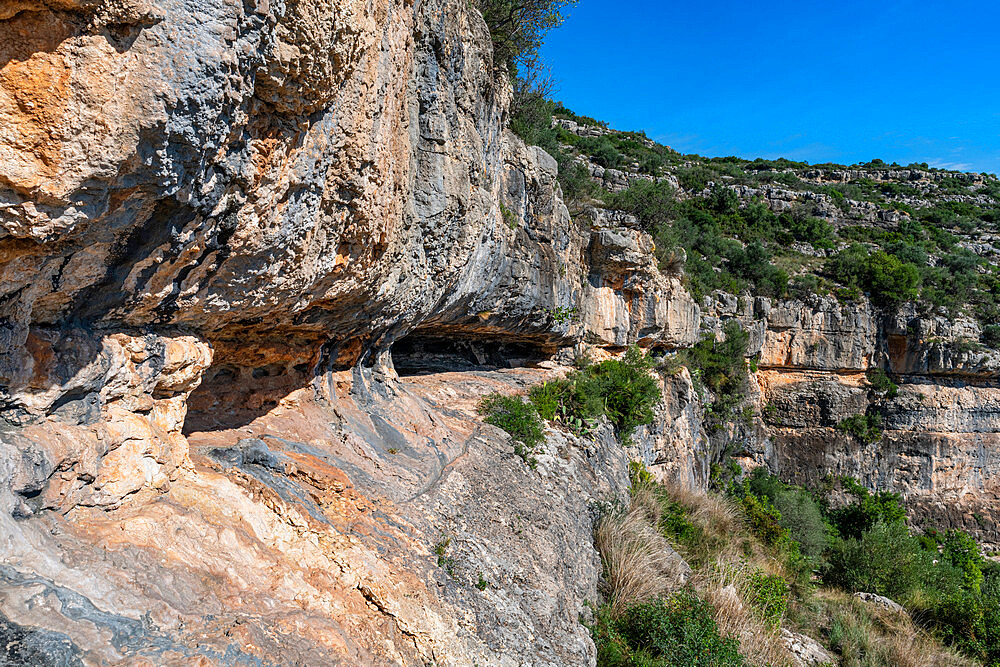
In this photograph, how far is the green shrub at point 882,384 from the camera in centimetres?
1789

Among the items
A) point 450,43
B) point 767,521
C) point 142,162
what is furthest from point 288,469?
point 767,521

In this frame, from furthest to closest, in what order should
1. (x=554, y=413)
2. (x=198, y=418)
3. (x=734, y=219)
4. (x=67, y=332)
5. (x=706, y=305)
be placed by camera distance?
1. (x=734, y=219)
2. (x=706, y=305)
3. (x=554, y=413)
4. (x=198, y=418)
5. (x=67, y=332)

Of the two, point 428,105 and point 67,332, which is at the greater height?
point 428,105

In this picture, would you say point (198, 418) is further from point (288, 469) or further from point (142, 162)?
point (142, 162)

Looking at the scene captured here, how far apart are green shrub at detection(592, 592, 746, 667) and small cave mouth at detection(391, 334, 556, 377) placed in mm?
5248

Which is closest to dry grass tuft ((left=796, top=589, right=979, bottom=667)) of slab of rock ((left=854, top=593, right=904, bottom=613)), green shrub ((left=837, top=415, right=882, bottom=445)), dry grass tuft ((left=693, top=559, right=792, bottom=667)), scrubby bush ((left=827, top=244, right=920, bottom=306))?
slab of rock ((left=854, top=593, right=904, bottom=613))

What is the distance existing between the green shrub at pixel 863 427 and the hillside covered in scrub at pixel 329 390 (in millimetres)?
8242

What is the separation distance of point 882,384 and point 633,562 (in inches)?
717

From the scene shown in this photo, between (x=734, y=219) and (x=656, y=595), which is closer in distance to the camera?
(x=656, y=595)

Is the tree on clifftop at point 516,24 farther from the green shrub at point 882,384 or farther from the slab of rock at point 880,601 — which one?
the green shrub at point 882,384

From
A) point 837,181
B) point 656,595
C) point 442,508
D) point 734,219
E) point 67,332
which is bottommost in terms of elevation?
point 656,595

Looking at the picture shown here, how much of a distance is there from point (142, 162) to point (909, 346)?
23.0 metres

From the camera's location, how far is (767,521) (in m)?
10.2

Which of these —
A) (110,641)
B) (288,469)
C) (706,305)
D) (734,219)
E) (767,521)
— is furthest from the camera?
(734,219)
